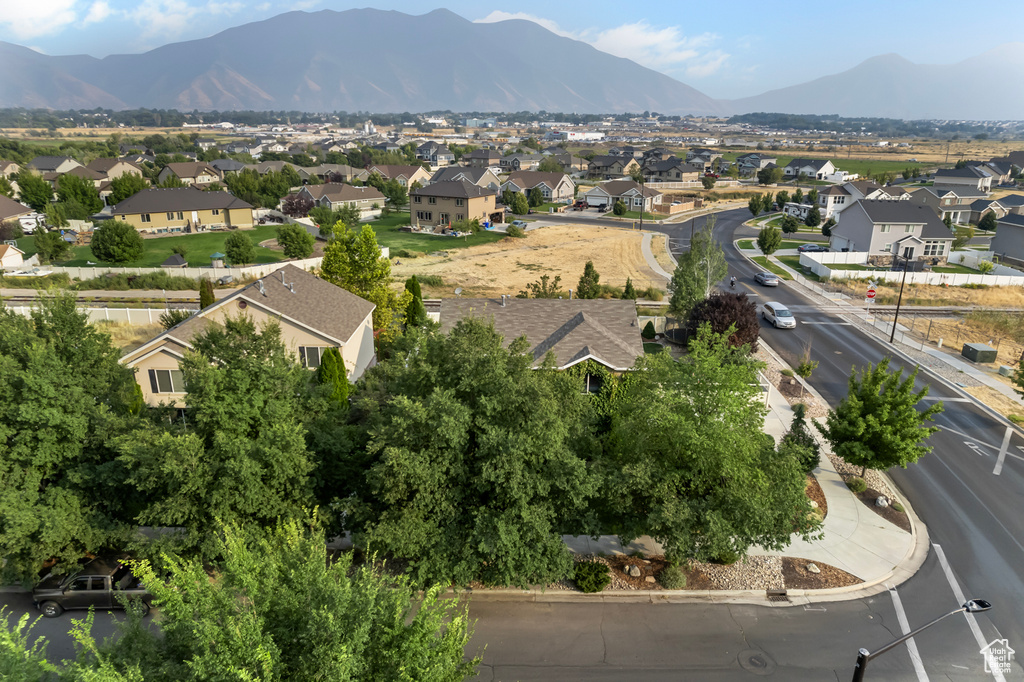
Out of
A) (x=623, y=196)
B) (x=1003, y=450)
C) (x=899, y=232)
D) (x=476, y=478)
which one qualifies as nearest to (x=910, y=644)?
(x=476, y=478)

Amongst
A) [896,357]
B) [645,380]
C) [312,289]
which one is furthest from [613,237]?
[645,380]

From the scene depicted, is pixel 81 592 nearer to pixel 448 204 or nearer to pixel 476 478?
pixel 476 478

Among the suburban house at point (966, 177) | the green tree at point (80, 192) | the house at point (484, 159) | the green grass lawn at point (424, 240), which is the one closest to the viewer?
the green grass lawn at point (424, 240)

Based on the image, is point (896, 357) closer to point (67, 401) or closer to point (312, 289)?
point (312, 289)

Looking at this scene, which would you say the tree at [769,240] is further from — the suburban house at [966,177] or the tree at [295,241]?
the suburban house at [966,177]

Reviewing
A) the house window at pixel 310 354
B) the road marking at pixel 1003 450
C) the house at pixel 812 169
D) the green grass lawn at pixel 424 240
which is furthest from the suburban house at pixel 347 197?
the house at pixel 812 169

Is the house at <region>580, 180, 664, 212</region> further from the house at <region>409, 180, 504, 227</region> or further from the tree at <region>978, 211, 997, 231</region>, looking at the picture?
the tree at <region>978, 211, 997, 231</region>

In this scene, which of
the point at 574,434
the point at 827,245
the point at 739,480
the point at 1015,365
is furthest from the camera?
the point at 827,245
